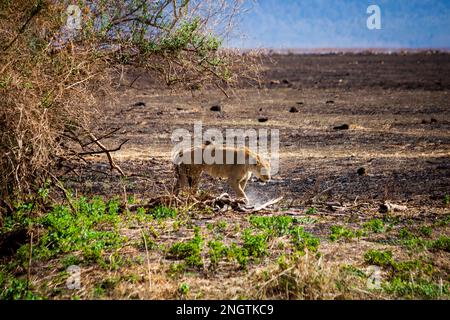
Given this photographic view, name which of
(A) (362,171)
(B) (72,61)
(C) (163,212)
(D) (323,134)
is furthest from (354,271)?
(D) (323,134)

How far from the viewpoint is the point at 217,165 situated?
11055 mm

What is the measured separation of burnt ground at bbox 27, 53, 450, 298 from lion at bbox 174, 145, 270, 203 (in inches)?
16.1

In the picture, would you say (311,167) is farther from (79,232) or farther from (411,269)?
(79,232)

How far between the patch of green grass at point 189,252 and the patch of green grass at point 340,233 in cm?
175

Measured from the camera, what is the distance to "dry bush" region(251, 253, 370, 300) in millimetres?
6809

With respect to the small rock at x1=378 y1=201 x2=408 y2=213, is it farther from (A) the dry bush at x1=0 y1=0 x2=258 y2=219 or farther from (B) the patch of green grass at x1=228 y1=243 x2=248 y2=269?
(B) the patch of green grass at x1=228 y1=243 x2=248 y2=269

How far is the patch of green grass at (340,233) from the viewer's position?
8548mm

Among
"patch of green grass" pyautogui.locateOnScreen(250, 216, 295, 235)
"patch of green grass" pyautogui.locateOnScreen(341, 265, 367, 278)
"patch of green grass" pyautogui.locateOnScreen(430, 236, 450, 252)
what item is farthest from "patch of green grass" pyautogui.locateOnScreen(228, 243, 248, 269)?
"patch of green grass" pyautogui.locateOnScreen(430, 236, 450, 252)

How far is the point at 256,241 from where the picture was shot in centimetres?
806

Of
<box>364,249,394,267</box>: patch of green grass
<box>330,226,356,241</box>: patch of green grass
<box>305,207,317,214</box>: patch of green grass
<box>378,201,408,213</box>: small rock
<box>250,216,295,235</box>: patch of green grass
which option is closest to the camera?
<box>364,249,394,267</box>: patch of green grass

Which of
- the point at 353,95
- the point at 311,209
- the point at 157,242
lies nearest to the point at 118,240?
the point at 157,242

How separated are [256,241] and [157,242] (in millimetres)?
1268

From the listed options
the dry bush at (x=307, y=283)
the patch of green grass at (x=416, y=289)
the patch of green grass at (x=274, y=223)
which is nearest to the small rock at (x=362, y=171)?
the patch of green grass at (x=274, y=223)

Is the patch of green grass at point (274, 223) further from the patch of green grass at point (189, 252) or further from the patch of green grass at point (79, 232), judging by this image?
the patch of green grass at point (79, 232)
